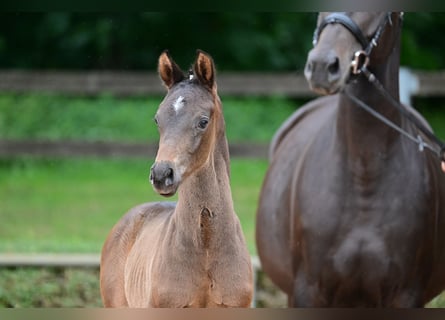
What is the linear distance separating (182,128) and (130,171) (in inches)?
276

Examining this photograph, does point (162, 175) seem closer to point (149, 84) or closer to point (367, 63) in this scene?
point (367, 63)

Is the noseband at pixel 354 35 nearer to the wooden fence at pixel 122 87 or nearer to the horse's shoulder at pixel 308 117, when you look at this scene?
the horse's shoulder at pixel 308 117

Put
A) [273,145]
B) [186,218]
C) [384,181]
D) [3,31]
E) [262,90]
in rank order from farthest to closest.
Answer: [3,31]
[262,90]
[273,145]
[384,181]
[186,218]

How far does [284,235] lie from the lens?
435 centimetres

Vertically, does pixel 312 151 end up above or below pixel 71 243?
above

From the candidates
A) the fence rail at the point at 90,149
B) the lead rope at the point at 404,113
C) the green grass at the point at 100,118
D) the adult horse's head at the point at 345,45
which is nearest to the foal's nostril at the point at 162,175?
the adult horse's head at the point at 345,45

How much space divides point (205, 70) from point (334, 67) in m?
0.86

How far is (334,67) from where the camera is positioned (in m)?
3.28

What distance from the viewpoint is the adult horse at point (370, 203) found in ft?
12.1

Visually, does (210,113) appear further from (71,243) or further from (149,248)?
(71,243)

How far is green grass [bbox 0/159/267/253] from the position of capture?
770 centimetres

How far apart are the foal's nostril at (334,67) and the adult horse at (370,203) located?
0.76 ft

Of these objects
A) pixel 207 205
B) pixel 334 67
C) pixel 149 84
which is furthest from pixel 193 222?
pixel 149 84

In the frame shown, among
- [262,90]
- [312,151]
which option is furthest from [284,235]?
[262,90]
